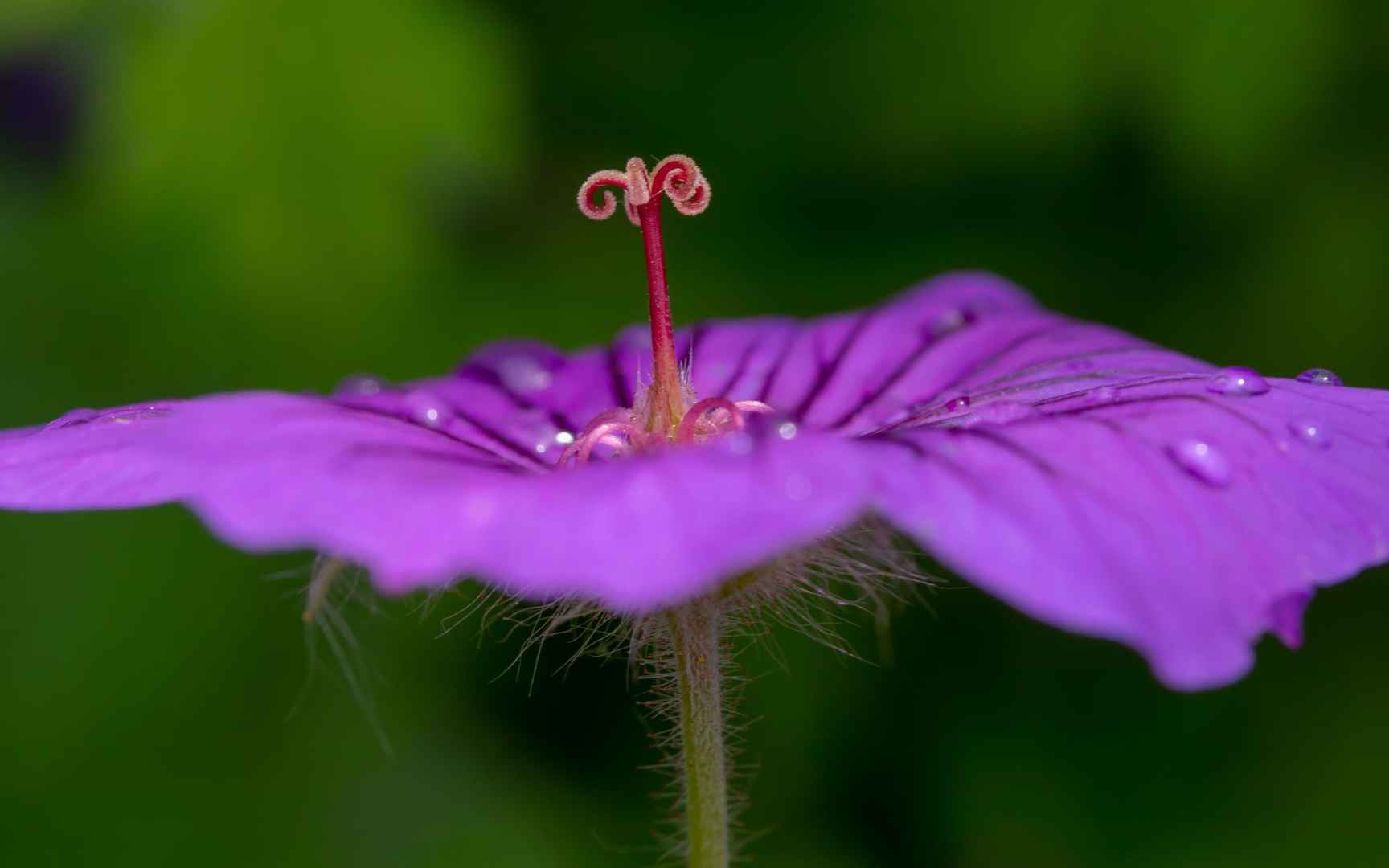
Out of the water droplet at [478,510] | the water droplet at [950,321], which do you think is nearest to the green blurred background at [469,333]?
the water droplet at [950,321]

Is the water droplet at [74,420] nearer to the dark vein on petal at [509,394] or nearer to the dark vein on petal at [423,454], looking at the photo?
the dark vein on petal at [423,454]

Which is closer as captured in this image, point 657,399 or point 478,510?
point 478,510

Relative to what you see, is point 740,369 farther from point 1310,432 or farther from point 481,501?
point 481,501

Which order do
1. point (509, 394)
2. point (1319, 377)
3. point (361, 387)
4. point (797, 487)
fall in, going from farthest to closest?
point (509, 394) → point (361, 387) → point (1319, 377) → point (797, 487)

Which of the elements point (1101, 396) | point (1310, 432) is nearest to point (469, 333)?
point (1101, 396)

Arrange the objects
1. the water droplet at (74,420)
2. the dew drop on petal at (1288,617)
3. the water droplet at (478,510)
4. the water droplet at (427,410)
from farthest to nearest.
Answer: the water droplet at (427,410)
the water droplet at (74,420)
the dew drop on petal at (1288,617)
the water droplet at (478,510)

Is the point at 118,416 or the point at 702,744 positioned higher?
the point at 118,416

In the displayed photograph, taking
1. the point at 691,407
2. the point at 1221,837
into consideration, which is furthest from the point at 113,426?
the point at 1221,837

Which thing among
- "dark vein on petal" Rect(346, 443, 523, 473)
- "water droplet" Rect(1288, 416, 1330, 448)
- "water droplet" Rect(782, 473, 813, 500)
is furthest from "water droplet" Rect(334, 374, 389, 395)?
"water droplet" Rect(1288, 416, 1330, 448)
